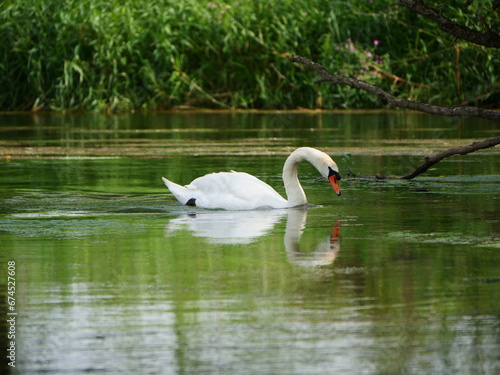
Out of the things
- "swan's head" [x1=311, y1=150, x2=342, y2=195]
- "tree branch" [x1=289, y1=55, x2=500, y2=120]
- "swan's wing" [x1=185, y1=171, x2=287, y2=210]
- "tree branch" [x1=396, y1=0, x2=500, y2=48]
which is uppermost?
"tree branch" [x1=396, y1=0, x2=500, y2=48]

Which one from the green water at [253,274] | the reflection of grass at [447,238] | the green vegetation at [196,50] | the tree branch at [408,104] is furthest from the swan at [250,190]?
the green vegetation at [196,50]

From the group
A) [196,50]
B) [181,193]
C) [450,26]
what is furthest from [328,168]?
[196,50]

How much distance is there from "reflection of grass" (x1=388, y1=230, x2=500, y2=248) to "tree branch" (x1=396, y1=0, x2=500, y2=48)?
2.38 metres

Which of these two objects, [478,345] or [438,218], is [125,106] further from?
[478,345]

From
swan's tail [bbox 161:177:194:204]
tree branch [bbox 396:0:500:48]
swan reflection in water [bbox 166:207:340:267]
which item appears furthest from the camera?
swan's tail [bbox 161:177:194:204]

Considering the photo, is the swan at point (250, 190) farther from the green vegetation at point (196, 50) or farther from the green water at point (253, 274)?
the green vegetation at point (196, 50)

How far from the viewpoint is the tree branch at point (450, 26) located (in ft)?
33.7

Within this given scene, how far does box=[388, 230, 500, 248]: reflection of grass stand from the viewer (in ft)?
26.2

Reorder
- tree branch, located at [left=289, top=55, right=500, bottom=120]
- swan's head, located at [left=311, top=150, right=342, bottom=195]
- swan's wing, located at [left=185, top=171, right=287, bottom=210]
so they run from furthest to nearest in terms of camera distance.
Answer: tree branch, located at [left=289, top=55, right=500, bottom=120] → swan's head, located at [left=311, top=150, right=342, bottom=195] → swan's wing, located at [left=185, top=171, right=287, bottom=210]

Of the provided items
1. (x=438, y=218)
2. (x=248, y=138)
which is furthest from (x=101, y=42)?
(x=438, y=218)

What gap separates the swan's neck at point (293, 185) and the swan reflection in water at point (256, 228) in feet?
0.26

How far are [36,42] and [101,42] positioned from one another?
5.11ft

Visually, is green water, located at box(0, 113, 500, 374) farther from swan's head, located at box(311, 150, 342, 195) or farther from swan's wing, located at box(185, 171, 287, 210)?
swan's head, located at box(311, 150, 342, 195)

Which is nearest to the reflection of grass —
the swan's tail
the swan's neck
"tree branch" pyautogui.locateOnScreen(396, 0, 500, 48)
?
the swan's neck
